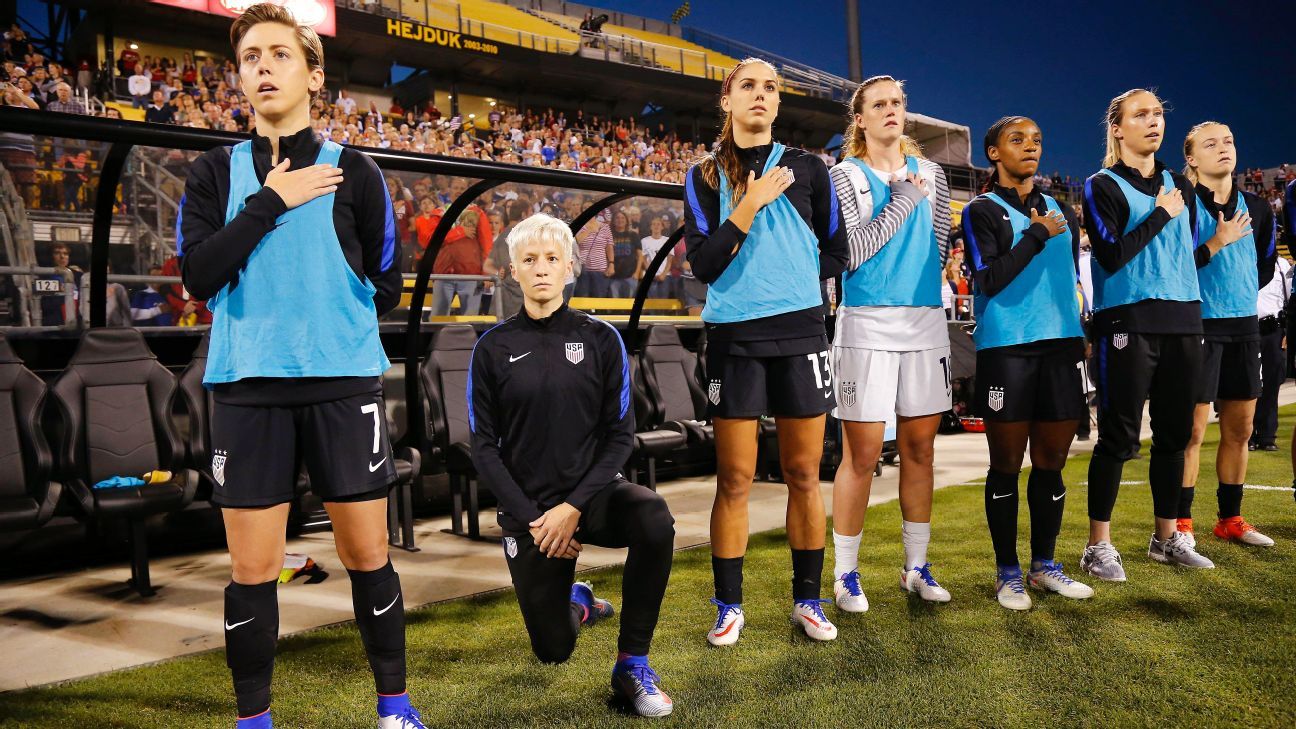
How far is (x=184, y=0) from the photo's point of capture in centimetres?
1712

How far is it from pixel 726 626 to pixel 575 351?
1.10m

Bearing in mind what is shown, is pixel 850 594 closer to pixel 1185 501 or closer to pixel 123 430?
pixel 1185 501

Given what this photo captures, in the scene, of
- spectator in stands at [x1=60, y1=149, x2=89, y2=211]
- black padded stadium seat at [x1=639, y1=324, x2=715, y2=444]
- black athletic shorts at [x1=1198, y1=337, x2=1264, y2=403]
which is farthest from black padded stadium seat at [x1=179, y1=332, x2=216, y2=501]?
black athletic shorts at [x1=1198, y1=337, x2=1264, y2=403]

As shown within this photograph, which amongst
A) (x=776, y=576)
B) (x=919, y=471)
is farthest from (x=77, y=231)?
(x=919, y=471)

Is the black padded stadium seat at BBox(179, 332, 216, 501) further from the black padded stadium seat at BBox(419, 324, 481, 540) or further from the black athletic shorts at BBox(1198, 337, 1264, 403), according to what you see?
the black athletic shorts at BBox(1198, 337, 1264, 403)

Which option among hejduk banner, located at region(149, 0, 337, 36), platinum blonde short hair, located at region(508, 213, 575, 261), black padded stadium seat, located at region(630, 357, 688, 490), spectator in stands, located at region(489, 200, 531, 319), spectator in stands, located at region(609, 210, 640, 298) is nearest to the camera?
platinum blonde short hair, located at region(508, 213, 575, 261)

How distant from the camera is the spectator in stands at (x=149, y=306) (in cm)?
473

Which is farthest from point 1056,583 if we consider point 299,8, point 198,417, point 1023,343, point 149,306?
point 299,8

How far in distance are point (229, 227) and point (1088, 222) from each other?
3115mm

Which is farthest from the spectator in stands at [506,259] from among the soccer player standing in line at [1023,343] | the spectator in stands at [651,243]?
the soccer player standing in line at [1023,343]

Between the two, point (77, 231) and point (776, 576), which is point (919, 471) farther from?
point (77, 231)

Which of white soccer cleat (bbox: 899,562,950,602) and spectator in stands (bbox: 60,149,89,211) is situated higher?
spectator in stands (bbox: 60,149,89,211)

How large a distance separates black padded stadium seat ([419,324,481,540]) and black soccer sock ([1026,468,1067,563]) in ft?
9.57

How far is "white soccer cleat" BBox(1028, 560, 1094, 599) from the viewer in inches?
125
